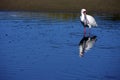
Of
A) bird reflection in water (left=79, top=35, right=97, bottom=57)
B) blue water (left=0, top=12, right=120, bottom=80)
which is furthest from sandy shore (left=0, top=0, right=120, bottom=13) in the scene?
bird reflection in water (left=79, top=35, right=97, bottom=57)

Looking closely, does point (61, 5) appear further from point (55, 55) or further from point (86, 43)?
point (55, 55)

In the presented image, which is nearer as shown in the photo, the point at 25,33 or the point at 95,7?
the point at 25,33

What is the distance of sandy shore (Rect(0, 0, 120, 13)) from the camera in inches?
1414

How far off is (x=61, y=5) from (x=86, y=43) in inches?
817

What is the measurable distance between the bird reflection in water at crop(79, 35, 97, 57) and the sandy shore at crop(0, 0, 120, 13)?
1716 centimetres

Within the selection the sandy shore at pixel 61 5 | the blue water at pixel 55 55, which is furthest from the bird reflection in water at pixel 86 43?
the sandy shore at pixel 61 5

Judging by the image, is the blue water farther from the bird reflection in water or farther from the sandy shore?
the sandy shore

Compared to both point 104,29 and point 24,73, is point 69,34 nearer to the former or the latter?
point 104,29

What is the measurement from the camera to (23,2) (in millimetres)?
38000

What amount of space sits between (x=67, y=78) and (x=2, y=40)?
755 cm

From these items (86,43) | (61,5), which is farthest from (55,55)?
(61,5)

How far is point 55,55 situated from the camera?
1382cm

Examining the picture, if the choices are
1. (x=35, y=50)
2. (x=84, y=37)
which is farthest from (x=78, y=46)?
(x=84, y=37)

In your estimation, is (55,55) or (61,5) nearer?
(55,55)
